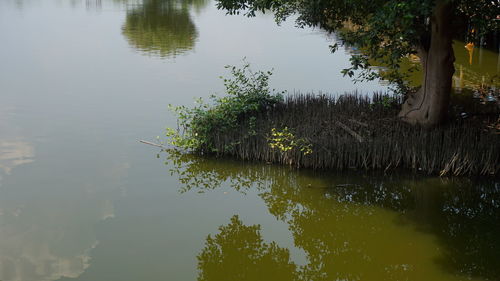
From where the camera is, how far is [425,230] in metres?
7.36

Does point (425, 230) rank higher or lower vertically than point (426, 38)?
lower

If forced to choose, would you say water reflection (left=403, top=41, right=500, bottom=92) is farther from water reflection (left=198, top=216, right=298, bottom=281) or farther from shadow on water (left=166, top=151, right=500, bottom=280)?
water reflection (left=198, top=216, right=298, bottom=281)

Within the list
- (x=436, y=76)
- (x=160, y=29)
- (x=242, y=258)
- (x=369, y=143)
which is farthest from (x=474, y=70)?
(x=160, y=29)

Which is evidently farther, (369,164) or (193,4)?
(193,4)

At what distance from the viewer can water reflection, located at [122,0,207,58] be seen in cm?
2023

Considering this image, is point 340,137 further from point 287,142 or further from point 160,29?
point 160,29

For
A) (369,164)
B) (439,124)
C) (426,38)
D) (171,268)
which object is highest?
(426,38)

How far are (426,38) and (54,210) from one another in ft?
22.1

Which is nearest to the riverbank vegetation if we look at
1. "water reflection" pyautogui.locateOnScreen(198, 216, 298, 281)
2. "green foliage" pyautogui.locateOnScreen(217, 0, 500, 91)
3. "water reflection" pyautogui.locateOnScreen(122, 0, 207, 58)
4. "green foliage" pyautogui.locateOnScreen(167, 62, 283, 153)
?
"green foliage" pyautogui.locateOnScreen(167, 62, 283, 153)

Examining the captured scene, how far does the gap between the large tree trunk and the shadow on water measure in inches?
50.8

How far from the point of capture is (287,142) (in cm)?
922

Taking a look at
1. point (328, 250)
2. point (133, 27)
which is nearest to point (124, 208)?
point (328, 250)

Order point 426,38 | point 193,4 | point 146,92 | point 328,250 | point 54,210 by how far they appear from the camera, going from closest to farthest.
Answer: point 328,250 < point 54,210 < point 426,38 < point 146,92 < point 193,4

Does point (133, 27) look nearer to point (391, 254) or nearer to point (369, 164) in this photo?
point (369, 164)
